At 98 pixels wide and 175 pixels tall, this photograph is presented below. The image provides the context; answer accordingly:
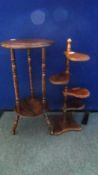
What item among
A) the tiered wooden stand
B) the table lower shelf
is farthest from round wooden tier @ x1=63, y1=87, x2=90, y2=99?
the table lower shelf

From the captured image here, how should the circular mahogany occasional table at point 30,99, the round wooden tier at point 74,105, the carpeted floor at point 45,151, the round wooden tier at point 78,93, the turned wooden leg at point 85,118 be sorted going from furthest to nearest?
the turned wooden leg at point 85,118 < the round wooden tier at point 74,105 < the round wooden tier at point 78,93 < the circular mahogany occasional table at point 30,99 < the carpeted floor at point 45,151

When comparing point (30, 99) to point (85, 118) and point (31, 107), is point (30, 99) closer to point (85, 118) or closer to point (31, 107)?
point (31, 107)

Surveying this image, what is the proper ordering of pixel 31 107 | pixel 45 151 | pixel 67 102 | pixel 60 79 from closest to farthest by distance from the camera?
pixel 45 151 → pixel 60 79 → pixel 31 107 → pixel 67 102

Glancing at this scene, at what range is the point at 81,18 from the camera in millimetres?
Result: 1998

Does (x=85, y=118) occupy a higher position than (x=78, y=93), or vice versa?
(x=78, y=93)

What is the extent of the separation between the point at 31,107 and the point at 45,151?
1.46 feet

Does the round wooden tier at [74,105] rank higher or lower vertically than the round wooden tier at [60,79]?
lower

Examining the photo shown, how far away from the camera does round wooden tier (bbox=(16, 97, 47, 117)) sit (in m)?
1.87

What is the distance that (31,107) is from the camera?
198 centimetres

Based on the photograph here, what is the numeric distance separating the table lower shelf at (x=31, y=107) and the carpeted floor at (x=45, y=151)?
22 centimetres

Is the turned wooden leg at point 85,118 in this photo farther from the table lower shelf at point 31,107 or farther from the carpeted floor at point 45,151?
the table lower shelf at point 31,107

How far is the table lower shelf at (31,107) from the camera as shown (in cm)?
187

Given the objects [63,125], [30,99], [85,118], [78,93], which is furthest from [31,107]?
[85,118]

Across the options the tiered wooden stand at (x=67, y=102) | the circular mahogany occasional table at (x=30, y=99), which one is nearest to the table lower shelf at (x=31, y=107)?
the circular mahogany occasional table at (x=30, y=99)
